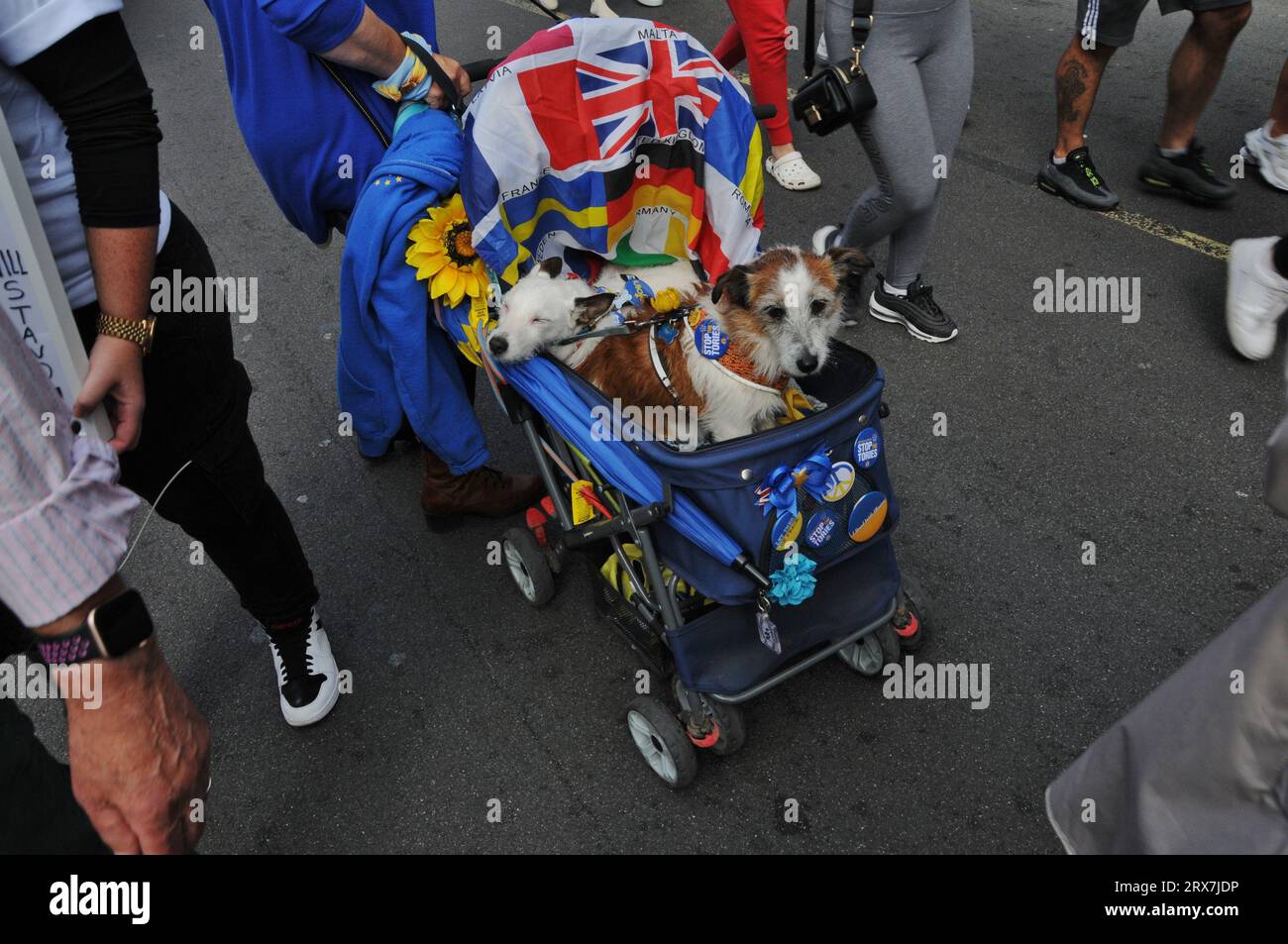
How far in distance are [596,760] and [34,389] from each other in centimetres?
194

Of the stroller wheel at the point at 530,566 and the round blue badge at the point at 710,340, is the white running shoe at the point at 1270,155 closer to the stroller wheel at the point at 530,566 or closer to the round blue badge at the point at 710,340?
the round blue badge at the point at 710,340

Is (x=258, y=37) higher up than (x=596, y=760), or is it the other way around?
(x=258, y=37)

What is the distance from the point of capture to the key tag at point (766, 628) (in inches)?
86.7

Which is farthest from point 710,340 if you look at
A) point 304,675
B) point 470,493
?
point 304,675

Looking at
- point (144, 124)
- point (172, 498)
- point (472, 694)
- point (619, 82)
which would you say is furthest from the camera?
point (472, 694)

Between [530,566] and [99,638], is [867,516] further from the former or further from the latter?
[99,638]

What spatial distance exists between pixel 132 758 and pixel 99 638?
0.17 meters

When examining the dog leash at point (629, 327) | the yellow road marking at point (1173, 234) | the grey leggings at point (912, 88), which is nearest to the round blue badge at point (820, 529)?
the dog leash at point (629, 327)

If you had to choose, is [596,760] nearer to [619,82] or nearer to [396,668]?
[396,668]

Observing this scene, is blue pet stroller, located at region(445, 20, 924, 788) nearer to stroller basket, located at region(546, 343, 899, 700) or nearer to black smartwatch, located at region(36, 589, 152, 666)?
stroller basket, located at region(546, 343, 899, 700)

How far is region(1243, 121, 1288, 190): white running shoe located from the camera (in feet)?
15.9

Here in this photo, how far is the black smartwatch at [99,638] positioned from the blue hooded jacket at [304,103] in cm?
178
